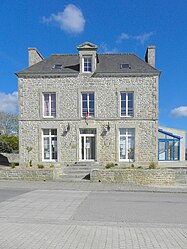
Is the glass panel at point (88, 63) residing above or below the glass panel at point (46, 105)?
above

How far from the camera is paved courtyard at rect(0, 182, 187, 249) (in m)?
4.16

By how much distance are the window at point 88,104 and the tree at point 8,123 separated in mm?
21135

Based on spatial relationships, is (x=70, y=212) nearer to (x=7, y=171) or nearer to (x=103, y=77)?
(x=7, y=171)

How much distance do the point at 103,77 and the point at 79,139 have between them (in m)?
5.59

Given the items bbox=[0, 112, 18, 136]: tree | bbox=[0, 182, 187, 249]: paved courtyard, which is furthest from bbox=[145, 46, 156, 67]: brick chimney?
bbox=[0, 112, 18, 136]: tree

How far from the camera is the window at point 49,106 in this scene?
58.6ft

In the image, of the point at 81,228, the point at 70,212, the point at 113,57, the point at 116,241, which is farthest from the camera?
the point at 113,57

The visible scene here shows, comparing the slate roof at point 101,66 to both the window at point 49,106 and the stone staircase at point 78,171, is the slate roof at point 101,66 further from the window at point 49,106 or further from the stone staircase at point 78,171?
the stone staircase at point 78,171

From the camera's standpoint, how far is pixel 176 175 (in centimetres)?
1394

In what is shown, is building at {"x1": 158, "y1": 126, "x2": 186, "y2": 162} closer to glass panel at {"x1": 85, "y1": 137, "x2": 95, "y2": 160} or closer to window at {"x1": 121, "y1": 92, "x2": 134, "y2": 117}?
window at {"x1": 121, "y1": 92, "x2": 134, "y2": 117}

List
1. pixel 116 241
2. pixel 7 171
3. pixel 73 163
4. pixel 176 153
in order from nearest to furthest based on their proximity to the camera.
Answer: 1. pixel 116 241
2. pixel 7 171
3. pixel 73 163
4. pixel 176 153

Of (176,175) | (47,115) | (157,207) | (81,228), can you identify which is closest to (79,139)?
(47,115)

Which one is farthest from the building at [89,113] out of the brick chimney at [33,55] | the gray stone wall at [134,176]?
the gray stone wall at [134,176]

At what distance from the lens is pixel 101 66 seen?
18438mm
